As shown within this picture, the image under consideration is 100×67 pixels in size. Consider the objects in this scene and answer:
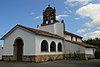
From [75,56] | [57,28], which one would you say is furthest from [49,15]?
[75,56]

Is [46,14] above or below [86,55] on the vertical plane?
above

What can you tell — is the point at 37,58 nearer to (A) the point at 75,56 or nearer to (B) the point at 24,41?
(B) the point at 24,41

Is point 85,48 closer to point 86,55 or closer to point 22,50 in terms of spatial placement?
point 86,55

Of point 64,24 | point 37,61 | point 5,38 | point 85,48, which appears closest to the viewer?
point 37,61

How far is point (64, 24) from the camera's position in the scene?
34500 millimetres

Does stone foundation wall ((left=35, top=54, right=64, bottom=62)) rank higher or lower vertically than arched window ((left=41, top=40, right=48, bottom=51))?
lower

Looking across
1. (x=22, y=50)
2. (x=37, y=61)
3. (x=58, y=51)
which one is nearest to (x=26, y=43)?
(x=22, y=50)

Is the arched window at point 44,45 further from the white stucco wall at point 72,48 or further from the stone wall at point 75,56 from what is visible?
the stone wall at point 75,56

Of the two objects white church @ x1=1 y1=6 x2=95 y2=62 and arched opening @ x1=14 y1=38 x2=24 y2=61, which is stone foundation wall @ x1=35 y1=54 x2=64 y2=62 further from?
arched opening @ x1=14 y1=38 x2=24 y2=61

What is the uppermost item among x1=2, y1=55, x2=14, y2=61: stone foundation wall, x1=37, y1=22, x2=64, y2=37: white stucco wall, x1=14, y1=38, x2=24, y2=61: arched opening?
x1=37, y1=22, x2=64, y2=37: white stucco wall

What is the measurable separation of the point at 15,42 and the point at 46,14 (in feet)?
34.9

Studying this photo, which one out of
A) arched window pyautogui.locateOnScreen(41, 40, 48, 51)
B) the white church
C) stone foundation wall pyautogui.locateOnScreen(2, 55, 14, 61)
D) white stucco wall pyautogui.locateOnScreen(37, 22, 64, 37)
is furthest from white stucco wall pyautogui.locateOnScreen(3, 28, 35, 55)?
white stucco wall pyautogui.locateOnScreen(37, 22, 64, 37)

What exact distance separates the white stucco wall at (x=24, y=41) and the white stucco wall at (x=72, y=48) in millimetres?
9297

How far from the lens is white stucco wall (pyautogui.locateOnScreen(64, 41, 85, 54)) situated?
3122cm
